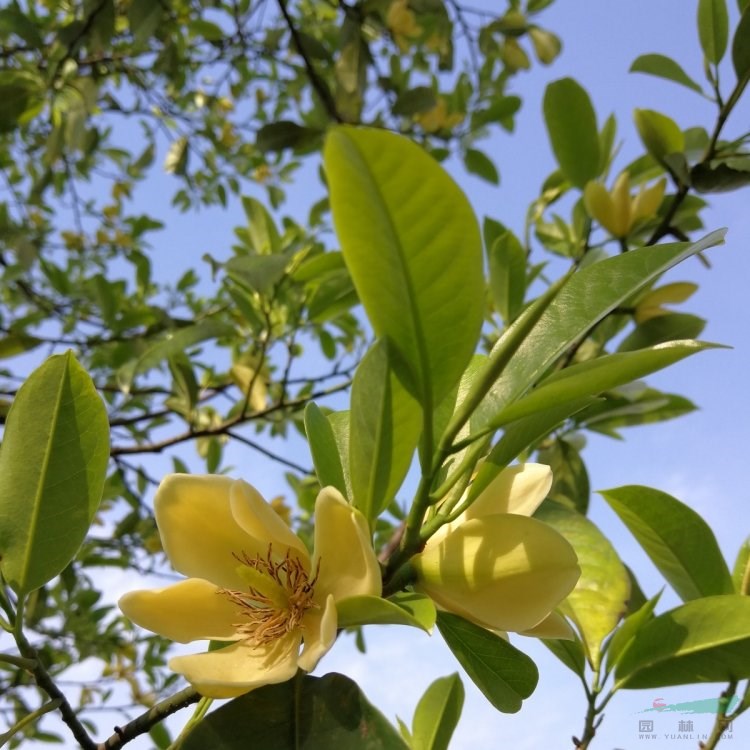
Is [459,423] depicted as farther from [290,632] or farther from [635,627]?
[635,627]

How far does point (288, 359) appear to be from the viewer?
1874mm

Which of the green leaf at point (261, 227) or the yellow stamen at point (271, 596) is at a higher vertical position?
the green leaf at point (261, 227)

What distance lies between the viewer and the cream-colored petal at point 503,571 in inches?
20.4

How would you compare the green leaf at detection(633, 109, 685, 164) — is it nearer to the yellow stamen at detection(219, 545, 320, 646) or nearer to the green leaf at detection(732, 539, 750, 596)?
the green leaf at detection(732, 539, 750, 596)

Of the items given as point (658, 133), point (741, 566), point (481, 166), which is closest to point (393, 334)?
point (741, 566)

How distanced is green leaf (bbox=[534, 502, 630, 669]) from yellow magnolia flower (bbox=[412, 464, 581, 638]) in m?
0.24

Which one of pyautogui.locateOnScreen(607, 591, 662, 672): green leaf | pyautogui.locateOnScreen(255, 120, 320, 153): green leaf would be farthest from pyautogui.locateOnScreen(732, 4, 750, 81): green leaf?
pyautogui.locateOnScreen(255, 120, 320, 153): green leaf

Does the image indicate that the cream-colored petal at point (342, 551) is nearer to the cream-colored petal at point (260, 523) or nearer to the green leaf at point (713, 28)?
the cream-colored petal at point (260, 523)

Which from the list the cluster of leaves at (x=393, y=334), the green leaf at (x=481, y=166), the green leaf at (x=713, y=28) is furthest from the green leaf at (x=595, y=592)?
the green leaf at (x=481, y=166)

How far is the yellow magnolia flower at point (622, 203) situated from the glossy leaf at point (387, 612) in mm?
1144

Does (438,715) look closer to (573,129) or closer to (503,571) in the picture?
(503,571)

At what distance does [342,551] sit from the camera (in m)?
0.53

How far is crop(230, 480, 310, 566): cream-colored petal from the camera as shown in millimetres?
534

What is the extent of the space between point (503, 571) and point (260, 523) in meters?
0.18
